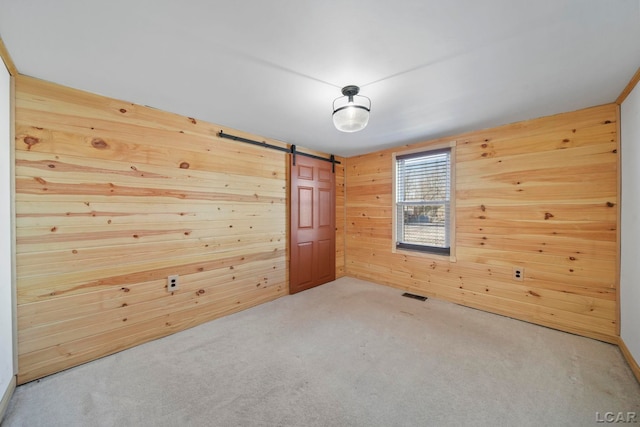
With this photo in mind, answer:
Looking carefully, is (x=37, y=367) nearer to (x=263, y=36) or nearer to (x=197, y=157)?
(x=197, y=157)

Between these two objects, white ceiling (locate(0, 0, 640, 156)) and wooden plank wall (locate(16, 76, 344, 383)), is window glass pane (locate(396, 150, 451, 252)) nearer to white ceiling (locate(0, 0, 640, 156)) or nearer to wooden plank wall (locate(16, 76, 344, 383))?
white ceiling (locate(0, 0, 640, 156))

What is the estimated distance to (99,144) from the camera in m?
2.01

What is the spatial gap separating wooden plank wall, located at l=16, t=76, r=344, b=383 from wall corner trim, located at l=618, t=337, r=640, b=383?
3475 mm

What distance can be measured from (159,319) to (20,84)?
215 centimetres

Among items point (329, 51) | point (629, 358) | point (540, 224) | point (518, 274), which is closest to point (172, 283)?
point (329, 51)

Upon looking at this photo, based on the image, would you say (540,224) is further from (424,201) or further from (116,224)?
(116,224)

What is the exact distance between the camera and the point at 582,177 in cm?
232

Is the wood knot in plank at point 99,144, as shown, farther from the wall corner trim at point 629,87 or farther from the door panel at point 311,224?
the wall corner trim at point 629,87

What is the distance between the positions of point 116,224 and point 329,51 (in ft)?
7.37

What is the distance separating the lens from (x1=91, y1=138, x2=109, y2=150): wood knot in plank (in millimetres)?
1987

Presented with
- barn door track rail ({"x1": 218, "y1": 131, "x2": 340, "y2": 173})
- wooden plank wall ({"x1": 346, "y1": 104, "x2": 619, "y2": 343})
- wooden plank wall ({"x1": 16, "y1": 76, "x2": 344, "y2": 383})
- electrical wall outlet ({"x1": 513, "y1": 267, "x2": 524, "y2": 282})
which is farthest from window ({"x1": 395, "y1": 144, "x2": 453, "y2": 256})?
wooden plank wall ({"x1": 16, "y1": 76, "x2": 344, "y2": 383})

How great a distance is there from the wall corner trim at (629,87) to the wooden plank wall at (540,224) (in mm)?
137

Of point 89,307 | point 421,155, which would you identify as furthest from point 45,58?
point 421,155

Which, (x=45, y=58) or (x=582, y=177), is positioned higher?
(x=45, y=58)
